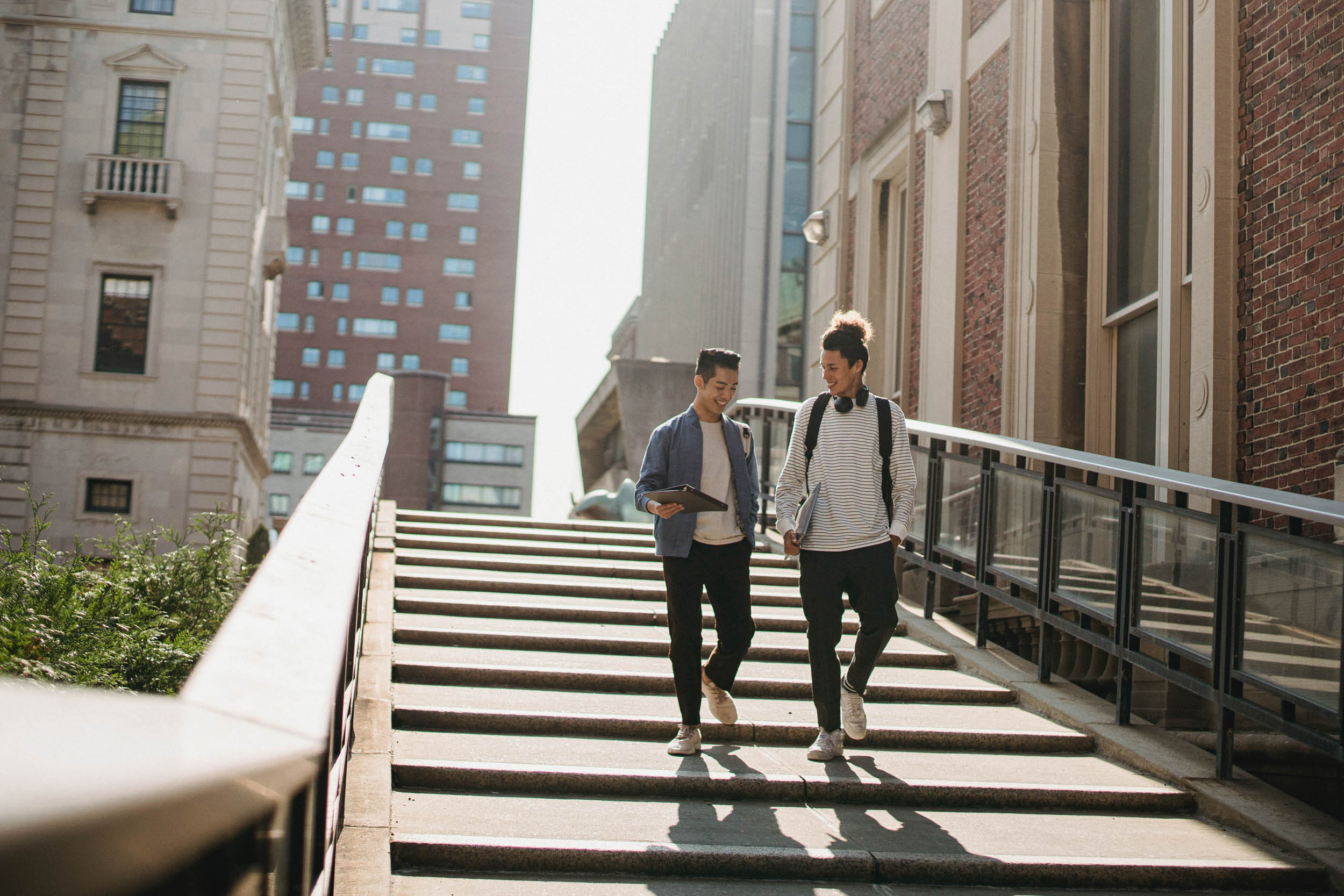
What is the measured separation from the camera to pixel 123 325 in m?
30.6

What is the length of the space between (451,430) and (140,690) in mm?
66380

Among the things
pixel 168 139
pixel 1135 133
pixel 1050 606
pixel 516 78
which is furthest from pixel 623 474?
pixel 516 78

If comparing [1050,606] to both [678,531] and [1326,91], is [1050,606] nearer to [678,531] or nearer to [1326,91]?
[678,531]

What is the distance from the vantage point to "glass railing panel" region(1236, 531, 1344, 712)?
15.8 feet

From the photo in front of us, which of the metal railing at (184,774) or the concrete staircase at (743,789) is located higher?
the metal railing at (184,774)

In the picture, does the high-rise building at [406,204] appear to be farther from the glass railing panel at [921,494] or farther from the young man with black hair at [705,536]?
the young man with black hair at [705,536]

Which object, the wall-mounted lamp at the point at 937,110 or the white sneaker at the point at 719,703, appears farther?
the wall-mounted lamp at the point at 937,110

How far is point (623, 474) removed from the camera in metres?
25.8

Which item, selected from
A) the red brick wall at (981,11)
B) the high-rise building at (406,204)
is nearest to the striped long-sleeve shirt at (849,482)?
the red brick wall at (981,11)

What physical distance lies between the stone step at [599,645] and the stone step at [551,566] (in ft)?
5.78

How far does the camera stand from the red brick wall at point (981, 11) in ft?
40.8

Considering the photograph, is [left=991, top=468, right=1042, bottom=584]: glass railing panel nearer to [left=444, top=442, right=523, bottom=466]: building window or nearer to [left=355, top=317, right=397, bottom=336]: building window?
[left=444, top=442, right=523, bottom=466]: building window

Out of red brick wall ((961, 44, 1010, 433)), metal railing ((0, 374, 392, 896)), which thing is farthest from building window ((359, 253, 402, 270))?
metal railing ((0, 374, 392, 896))

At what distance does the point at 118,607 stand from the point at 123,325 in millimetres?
25953
